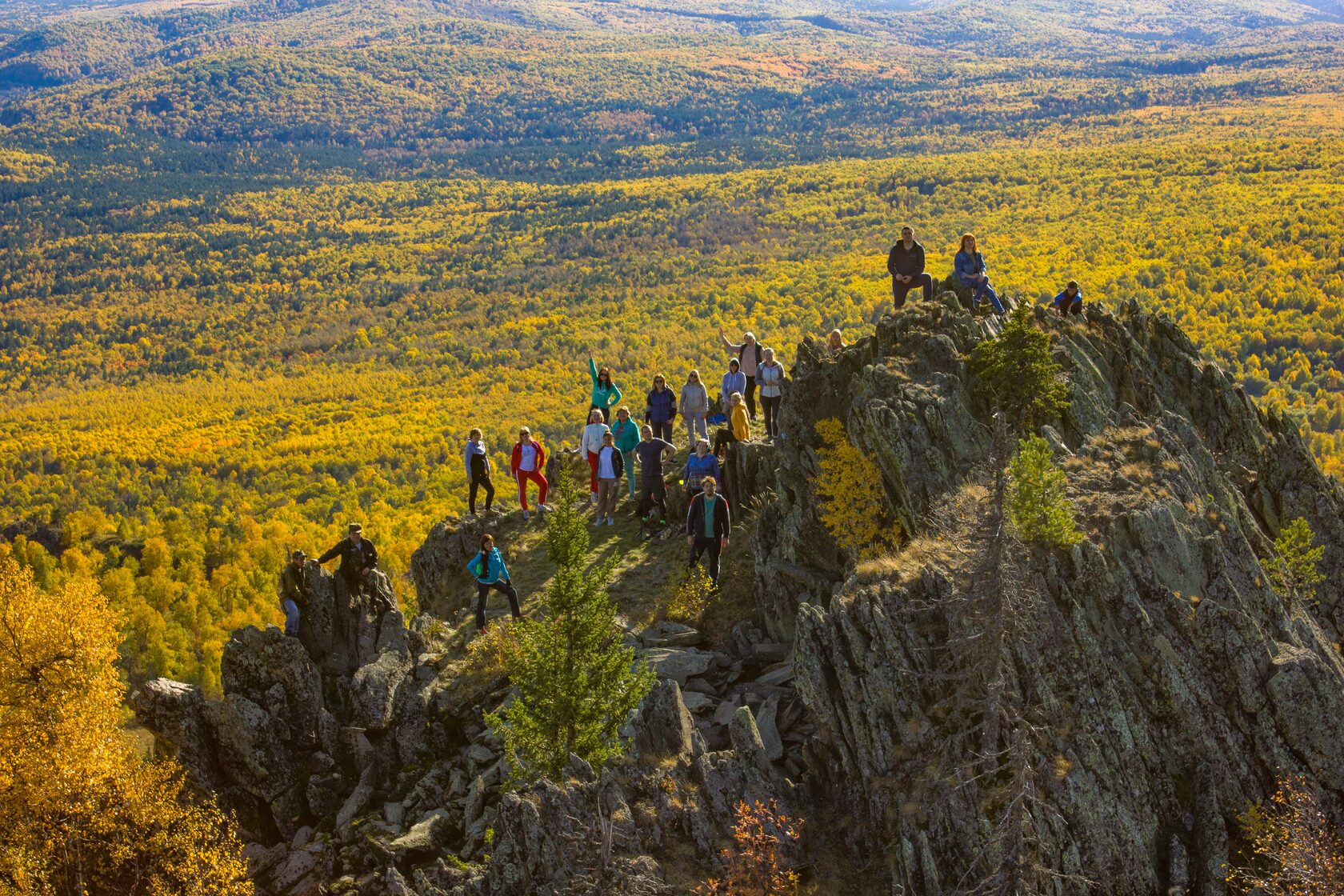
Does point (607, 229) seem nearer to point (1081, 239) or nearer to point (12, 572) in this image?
point (1081, 239)

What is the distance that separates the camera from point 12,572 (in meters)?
30.3

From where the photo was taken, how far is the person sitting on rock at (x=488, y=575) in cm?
2081

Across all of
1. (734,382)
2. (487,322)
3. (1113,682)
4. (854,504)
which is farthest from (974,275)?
(487,322)

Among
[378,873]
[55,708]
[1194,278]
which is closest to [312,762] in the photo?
[378,873]

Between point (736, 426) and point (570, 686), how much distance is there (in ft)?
33.2

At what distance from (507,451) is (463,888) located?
7531 centimetres

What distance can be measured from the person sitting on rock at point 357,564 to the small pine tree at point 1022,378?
12.3 m

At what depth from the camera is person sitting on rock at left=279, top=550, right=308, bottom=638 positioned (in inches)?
835

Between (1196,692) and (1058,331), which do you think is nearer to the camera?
(1196,692)

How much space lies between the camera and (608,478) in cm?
2412

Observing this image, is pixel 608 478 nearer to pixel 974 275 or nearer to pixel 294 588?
pixel 294 588

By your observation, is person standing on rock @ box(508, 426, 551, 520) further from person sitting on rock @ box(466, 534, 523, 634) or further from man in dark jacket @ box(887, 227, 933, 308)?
man in dark jacket @ box(887, 227, 933, 308)

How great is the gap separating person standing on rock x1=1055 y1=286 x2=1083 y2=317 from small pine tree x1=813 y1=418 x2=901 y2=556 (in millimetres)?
6317

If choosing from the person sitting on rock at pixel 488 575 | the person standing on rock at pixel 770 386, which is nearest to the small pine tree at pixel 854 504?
the person standing on rock at pixel 770 386
